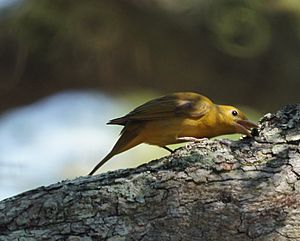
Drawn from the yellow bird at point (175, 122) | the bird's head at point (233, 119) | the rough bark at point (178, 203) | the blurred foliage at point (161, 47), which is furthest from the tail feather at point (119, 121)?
the blurred foliage at point (161, 47)

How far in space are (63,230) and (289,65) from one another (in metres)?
2.19

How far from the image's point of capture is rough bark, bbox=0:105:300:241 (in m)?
2.27

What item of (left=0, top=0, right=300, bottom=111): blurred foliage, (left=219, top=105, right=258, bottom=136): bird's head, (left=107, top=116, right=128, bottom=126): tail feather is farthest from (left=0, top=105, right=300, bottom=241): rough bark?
(left=0, top=0, right=300, bottom=111): blurred foliage

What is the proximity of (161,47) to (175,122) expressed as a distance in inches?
36.7

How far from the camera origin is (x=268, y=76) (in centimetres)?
421

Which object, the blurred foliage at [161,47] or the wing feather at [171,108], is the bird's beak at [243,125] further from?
the blurred foliage at [161,47]

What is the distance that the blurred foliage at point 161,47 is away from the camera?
4.14m

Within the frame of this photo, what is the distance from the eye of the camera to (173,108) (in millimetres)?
3400

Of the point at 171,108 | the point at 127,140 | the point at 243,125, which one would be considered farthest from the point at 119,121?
the point at 243,125

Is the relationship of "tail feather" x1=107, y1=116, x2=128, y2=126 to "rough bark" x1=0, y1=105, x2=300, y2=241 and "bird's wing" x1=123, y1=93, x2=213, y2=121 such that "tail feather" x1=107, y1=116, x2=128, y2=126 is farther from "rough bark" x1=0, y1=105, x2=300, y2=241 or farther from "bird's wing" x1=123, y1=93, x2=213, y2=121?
"rough bark" x1=0, y1=105, x2=300, y2=241

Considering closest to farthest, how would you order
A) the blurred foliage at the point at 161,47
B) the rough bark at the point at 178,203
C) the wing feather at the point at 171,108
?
the rough bark at the point at 178,203
the wing feather at the point at 171,108
the blurred foliage at the point at 161,47

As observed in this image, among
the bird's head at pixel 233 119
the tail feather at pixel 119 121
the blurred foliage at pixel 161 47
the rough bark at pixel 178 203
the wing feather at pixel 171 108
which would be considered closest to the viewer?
the rough bark at pixel 178 203

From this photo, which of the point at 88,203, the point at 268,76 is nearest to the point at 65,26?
the point at 268,76

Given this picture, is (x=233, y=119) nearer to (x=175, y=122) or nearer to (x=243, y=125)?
(x=243, y=125)
